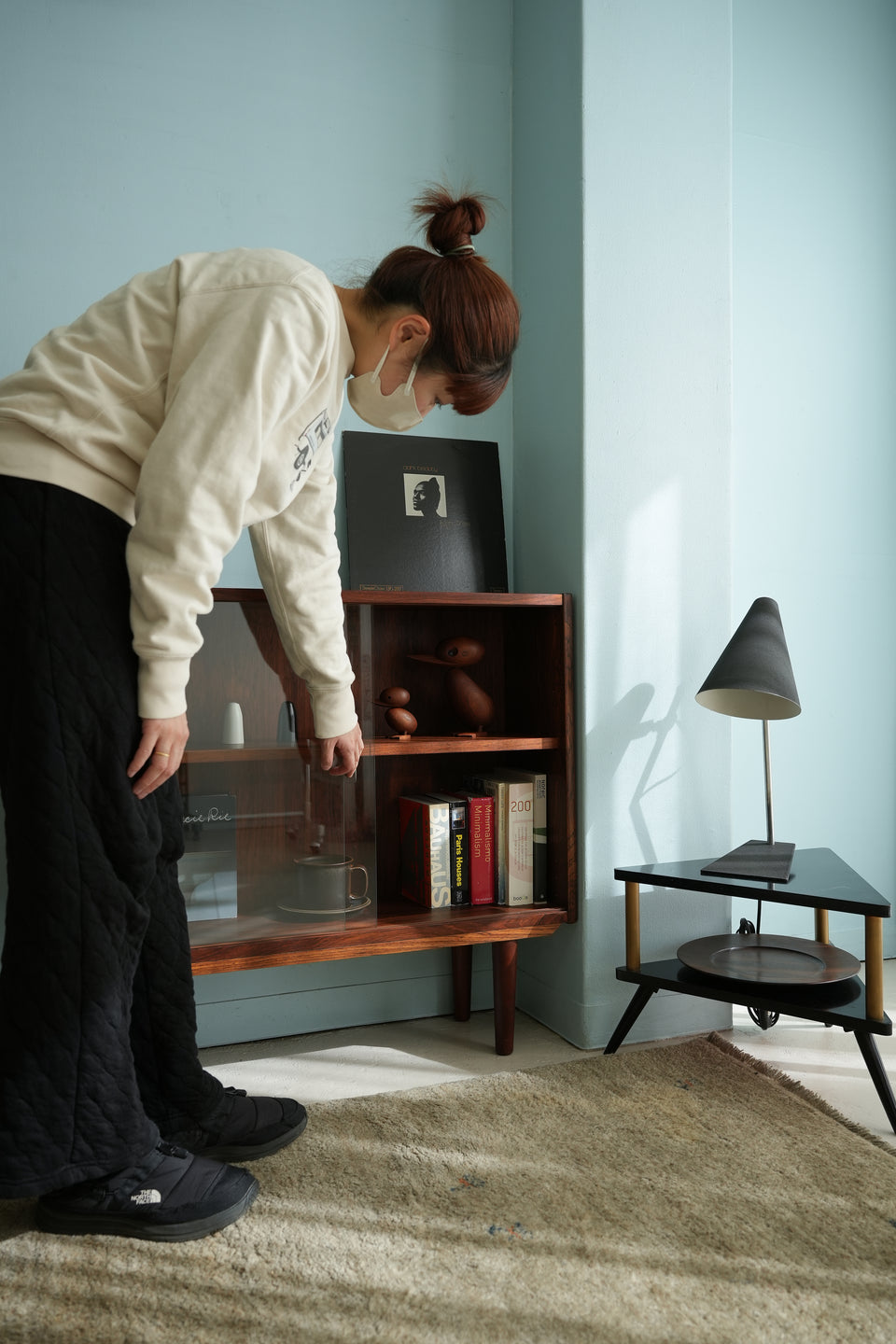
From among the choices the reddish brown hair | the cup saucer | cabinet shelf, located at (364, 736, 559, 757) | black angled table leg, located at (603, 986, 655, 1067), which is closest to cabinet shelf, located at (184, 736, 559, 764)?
cabinet shelf, located at (364, 736, 559, 757)

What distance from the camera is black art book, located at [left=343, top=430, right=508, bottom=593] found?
6.67ft

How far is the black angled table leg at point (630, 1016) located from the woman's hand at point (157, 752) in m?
1.06

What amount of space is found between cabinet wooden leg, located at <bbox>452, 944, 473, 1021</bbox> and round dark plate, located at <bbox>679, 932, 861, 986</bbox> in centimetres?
48

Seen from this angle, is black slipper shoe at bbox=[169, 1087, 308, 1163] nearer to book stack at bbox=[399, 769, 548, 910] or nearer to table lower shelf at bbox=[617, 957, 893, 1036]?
book stack at bbox=[399, 769, 548, 910]

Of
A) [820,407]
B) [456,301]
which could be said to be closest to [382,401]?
[456,301]

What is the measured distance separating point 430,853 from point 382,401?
95 centimetres

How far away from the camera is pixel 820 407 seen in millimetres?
2475

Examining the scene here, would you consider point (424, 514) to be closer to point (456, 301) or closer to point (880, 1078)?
point (456, 301)

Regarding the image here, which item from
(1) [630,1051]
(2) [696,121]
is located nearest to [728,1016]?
(1) [630,1051]

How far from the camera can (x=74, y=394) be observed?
3.69 ft

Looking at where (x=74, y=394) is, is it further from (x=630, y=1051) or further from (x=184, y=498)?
(x=630, y=1051)

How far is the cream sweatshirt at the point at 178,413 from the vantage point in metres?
1.08

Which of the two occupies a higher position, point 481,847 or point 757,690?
point 757,690

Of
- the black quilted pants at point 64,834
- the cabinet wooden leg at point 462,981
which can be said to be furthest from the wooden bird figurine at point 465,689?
the black quilted pants at point 64,834
